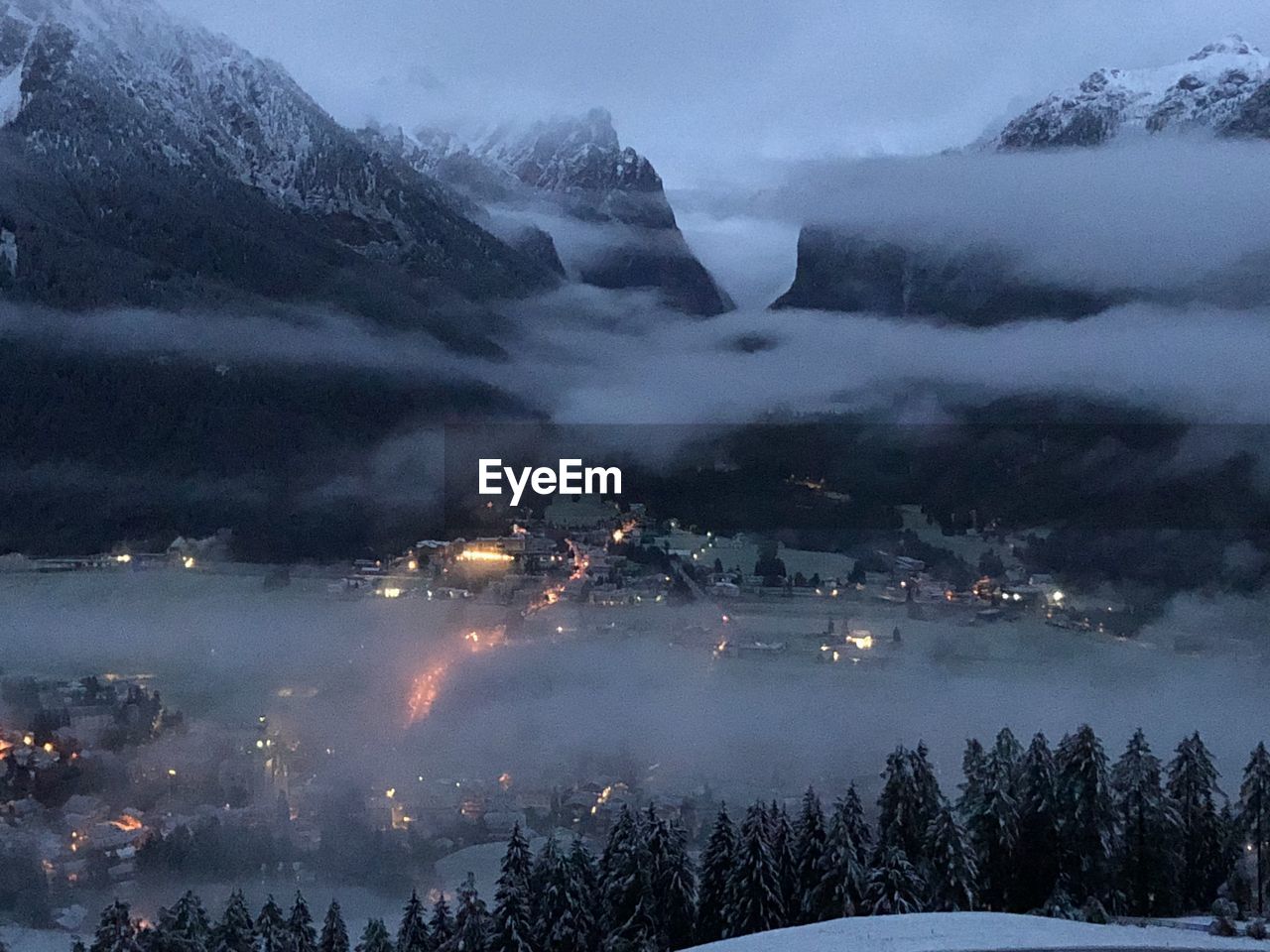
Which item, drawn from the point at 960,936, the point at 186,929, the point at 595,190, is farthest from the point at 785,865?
the point at 595,190

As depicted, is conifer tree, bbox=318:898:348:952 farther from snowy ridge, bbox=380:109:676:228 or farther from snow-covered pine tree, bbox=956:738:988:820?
snowy ridge, bbox=380:109:676:228

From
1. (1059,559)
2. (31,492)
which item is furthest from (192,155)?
(1059,559)

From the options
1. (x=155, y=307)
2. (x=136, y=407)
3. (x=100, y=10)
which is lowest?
(x=136, y=407)

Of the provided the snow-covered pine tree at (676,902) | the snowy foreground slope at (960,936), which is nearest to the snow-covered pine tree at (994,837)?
the snowy foreground slope at (960,936)

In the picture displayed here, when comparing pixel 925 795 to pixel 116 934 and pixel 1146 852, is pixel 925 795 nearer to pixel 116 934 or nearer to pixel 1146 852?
pixel 1146 852

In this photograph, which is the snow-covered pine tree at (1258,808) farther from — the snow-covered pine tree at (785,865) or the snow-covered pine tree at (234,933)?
the snow-covered pine tree at (234,933)

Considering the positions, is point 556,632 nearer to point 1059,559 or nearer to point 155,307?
point 1059,559

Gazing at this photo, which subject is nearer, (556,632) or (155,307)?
(556,632)
